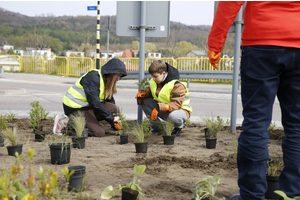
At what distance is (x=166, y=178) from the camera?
8.63ft

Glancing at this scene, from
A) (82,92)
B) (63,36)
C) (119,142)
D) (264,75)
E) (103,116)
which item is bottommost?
(119,142)

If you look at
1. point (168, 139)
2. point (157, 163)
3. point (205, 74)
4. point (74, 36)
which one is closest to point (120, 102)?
point (205, 74)

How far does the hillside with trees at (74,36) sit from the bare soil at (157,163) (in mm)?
30404

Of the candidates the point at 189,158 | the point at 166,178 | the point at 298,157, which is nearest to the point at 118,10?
the point at 189,158

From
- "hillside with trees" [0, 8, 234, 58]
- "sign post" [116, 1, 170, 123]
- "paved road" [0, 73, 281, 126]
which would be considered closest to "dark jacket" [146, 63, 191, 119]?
"sign post" [116, 1, 170, 123]

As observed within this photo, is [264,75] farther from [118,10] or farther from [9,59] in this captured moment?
[9,59]

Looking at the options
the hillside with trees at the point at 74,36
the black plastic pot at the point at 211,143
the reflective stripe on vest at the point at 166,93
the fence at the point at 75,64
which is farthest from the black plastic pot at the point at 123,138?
the hillside with trees at the point at 74,36

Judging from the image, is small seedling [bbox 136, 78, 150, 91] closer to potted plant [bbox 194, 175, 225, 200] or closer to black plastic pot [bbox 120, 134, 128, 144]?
black plastic pot [bbox 120, 134, 128, 144]

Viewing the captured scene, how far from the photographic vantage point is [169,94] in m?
4.48

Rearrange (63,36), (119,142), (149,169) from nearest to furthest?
(149,169) → (119,142) → (63,36)

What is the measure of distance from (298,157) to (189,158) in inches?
55.8

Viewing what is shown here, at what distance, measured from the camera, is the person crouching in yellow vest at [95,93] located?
4.41 meters

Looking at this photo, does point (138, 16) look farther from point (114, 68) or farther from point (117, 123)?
point (117, 123)

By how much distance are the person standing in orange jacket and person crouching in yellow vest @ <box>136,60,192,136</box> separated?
7.64ft
